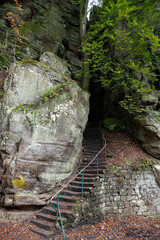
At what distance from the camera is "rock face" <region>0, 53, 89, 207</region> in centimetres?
684

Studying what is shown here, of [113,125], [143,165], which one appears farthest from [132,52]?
[143,165]

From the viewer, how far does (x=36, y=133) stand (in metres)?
7.54

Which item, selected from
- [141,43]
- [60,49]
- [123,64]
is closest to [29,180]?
[123,64]

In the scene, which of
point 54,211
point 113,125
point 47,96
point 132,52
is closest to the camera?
point 54,211

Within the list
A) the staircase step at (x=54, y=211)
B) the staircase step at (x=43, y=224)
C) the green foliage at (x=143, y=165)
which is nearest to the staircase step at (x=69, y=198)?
the staircase step at (x=54, y=211)

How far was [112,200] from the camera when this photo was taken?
25.4ft

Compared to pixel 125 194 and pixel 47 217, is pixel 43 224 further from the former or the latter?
pixel 125 194

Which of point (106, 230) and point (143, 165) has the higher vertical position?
point (143, 165)

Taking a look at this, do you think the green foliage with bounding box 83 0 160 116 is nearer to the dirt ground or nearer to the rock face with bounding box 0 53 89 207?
the rock face with bounding box 0 53 89 207

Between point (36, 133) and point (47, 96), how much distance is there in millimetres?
2050

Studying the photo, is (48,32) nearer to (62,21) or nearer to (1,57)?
(62,21)

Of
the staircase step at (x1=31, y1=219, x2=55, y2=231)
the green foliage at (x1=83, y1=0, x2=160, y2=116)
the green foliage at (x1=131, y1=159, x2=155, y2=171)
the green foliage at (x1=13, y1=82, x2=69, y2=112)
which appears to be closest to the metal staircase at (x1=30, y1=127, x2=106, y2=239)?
the staircase step at (x1=31, y1=219, x2=55, y2=231)

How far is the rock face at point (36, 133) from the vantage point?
684cm

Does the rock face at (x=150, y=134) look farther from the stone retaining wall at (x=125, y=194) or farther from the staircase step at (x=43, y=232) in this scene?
the staircase step at (x=43, y=232)
